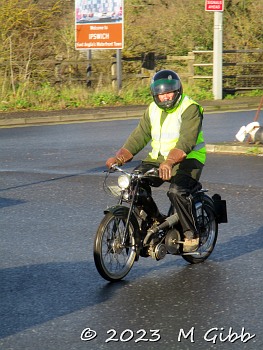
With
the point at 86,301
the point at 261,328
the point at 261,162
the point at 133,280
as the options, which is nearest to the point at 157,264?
the point at 133,280

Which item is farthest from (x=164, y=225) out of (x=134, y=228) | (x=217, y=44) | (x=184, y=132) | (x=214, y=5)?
(x=217, y=44)

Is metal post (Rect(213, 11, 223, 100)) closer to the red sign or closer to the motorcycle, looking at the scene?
the red sign

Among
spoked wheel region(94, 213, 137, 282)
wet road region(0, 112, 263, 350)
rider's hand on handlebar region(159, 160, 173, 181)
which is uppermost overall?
rider's hand on handlebar region(159, 160, 173, 181)

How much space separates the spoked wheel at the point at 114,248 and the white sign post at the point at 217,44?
64.0ft

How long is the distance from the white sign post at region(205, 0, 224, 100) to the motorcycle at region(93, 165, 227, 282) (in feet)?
62.4

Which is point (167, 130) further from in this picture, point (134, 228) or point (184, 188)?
point (134, 228)

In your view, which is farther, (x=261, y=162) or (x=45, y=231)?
(x=261, y=162)

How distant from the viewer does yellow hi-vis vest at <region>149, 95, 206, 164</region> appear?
776cm

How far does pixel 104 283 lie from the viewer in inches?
294

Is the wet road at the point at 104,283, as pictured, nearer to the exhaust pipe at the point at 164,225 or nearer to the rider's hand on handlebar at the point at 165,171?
the exhaust pipe at the point at 164,225

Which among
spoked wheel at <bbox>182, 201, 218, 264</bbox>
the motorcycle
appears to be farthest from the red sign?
the motorcycle

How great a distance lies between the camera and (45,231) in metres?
9.53

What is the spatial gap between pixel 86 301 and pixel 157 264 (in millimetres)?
1387

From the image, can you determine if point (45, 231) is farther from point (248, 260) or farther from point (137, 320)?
point (137, 320)
